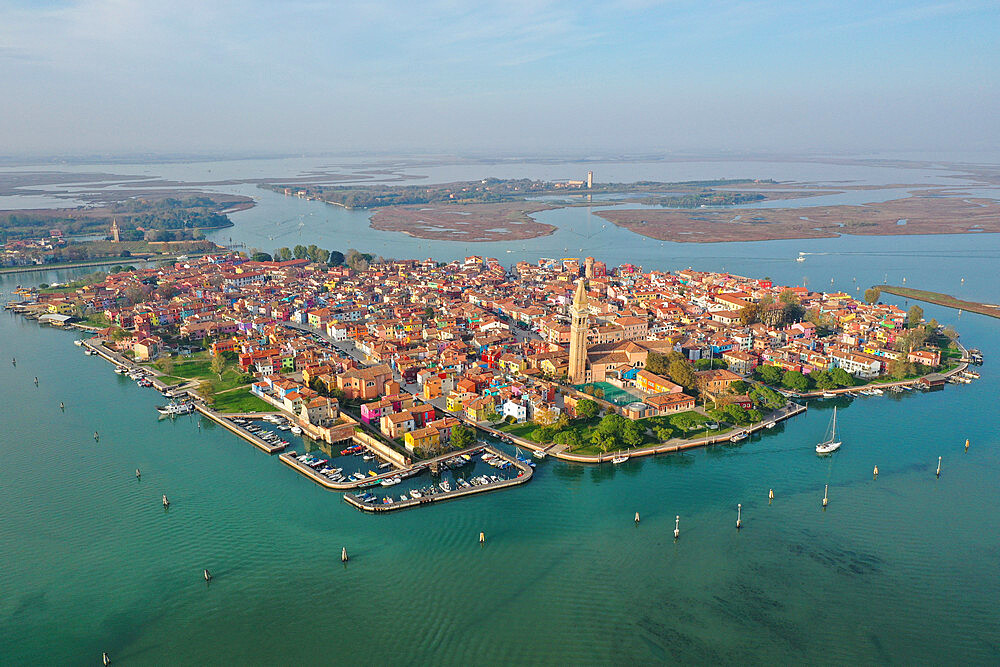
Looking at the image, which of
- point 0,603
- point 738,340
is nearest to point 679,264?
point 738,340

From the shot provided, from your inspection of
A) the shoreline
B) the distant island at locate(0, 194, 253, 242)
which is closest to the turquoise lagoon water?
the shoreline

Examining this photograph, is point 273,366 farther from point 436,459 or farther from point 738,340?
point 738,340

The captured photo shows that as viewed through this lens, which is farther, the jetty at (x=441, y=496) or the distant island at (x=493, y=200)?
the distant island at (x=493, y=200)

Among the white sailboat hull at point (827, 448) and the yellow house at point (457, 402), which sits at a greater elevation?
the yellow house at point (457, 402)

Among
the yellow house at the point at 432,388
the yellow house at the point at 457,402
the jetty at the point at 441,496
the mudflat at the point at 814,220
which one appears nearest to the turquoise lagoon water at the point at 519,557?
the jetty at the point at 441,496

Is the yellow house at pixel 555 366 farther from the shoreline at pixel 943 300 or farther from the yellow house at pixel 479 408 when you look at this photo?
the shoreline at pixel 943 300

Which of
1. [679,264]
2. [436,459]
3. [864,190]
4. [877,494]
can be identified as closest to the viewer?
[877,494]

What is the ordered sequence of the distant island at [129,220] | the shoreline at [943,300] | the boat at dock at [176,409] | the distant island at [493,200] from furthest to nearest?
the distant island at [493,200] < the distant island at [129,220] < the shoreline at [943,300] < the boat at dock at [176,409]
